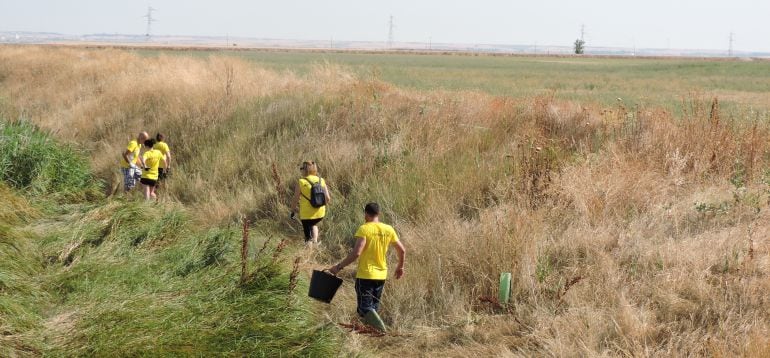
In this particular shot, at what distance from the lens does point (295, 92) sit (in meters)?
14.7

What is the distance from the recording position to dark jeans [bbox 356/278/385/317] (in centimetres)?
648

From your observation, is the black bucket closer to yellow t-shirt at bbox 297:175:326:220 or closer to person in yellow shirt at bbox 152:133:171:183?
yellow t-shirt at bbox 297:175:326:220

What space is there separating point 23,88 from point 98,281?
62.9 feet

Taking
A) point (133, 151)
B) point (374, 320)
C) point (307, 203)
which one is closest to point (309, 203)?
point (307, 203)

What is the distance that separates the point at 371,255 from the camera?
6.38m

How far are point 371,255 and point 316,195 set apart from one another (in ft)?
8.41

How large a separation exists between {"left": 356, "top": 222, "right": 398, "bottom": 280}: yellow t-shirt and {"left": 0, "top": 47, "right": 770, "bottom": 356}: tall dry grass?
0.56 meters

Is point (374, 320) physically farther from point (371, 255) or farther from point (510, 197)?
point (510, 197)

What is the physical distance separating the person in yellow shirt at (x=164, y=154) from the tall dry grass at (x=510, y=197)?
331mm

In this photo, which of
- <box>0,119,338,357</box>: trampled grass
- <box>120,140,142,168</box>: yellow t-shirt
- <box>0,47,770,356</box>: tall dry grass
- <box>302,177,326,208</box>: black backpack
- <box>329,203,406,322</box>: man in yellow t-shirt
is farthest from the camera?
<box>120,140,142,168</box>: yellow t-shirt

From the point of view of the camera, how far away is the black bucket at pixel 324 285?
6445 mm

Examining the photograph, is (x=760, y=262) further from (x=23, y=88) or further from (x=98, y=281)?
(x=23, y=88)

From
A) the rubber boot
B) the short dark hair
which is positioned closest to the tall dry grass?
the rubber boot

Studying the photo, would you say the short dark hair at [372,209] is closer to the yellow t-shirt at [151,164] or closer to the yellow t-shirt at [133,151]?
the yellow t-shirt at [151,164]
